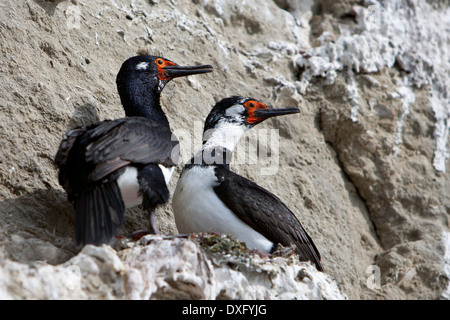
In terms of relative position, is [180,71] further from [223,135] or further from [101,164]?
[101,164]

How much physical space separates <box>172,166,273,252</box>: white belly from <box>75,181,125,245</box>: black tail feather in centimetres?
77

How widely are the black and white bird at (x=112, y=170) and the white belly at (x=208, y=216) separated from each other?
0.30 meters

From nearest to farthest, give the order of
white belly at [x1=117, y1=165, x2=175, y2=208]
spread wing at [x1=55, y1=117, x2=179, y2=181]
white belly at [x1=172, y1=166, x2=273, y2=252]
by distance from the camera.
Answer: spread wing at [x1=55, y1=117, x2=179, y2=181]
white belly at [x1=117, y1=165, x2=175, y2=208]
white belly at [x1=172, y1=166, x2=273, y2=252]

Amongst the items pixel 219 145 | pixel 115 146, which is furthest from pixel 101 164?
pixel 219 145

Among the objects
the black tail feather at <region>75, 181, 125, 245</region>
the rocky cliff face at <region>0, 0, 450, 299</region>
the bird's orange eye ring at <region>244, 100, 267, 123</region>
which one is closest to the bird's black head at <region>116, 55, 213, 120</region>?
the rocky cliff face at <region>0, 0, 450, 299</region>

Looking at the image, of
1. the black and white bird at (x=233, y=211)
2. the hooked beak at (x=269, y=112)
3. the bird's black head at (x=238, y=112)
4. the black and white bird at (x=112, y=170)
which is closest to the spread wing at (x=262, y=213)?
the black and white bird at (x=233, y=211)

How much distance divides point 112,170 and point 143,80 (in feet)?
4.64

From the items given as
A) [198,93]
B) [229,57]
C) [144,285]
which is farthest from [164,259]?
[229,57]

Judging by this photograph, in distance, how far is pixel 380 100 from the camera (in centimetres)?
716

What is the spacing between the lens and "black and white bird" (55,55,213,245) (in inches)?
159

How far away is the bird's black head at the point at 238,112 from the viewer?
5711mm

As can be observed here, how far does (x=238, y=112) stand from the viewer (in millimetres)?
5754

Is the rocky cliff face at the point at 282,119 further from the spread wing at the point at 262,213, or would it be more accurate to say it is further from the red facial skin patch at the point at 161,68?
the spread wing at the point at 262,213

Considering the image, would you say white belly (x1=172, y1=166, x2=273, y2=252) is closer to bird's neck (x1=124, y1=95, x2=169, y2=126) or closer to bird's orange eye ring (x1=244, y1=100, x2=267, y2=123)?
bird's neck (x1=124, y1=95, x2=169, y2=126)
